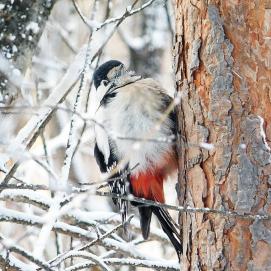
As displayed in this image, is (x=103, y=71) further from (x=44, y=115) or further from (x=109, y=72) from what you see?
(x=44, y=115)

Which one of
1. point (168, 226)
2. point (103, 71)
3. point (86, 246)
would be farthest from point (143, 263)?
point (103, 71)

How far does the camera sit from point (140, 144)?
278 centimetres

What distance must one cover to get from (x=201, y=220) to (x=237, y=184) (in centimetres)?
19

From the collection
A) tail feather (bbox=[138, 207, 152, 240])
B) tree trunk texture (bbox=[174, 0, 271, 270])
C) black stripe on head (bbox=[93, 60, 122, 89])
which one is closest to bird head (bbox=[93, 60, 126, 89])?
black stripe on head (bbox=[93, 60, 122, 89])

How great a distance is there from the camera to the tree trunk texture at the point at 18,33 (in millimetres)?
3195

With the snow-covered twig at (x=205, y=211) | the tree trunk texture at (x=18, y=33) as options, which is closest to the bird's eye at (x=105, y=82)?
the tree trunk texture at (x=18, y=33)

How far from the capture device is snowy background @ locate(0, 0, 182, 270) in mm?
2160

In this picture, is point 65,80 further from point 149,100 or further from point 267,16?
point 267,16

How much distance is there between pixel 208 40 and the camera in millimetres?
2420

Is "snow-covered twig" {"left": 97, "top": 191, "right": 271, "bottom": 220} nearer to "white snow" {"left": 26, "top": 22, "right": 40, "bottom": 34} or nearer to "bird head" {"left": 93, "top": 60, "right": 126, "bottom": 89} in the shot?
"bird head" {"left": 93, "top": 60, "right": 126, "bottom": 89}

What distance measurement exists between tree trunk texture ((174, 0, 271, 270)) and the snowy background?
0.32 metres

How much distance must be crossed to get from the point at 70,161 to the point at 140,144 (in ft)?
1.28

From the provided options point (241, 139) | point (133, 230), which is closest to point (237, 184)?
point (241, 139)

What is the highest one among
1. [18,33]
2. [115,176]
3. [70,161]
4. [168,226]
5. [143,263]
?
[18,33]
